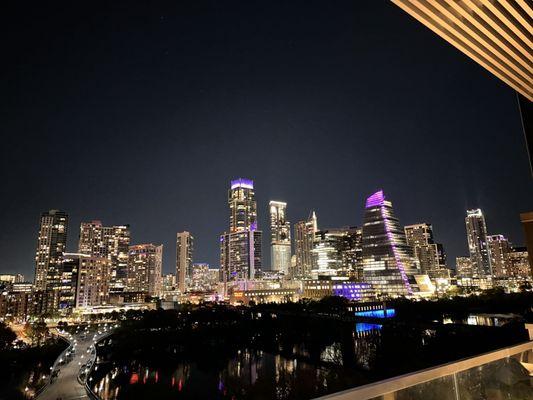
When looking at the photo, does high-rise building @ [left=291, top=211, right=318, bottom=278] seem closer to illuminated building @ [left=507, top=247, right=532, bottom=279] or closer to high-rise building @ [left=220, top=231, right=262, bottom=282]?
high-rise building @ [left=220, top=231, right=262, bottom=282]

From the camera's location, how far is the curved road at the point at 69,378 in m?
16.6

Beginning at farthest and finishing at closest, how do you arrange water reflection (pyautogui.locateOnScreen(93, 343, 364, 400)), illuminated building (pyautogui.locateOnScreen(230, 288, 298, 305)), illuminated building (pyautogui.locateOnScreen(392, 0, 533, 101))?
illuminated building (pyautogui.locateOnScreen(230, 288, 298, 305)) → water reflection (pyautogui.locateOnScreen(93, 343, 364, 400)) → illuminated building (pyautogui.locateOnScreen(392, 0, 533, 101))

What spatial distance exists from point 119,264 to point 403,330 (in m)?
95.6

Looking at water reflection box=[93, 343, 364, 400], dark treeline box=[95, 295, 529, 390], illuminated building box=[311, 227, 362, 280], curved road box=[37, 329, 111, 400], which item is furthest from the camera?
illuminated building box=[311, 227, 362, 280]

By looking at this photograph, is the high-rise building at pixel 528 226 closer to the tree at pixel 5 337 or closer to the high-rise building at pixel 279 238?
the tree at pixel 5 337

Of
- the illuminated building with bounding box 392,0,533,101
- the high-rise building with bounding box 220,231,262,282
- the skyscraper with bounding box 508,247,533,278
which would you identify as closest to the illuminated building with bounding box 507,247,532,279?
the skyscraper with bounding box 508,247,533,278

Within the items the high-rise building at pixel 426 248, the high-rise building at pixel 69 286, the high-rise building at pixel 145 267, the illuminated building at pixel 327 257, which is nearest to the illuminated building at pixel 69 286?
the high-rise building at pixel 69 286

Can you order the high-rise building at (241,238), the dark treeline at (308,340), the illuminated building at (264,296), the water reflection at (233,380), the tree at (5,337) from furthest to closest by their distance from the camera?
the high-rise building at (241,238) → the illuminated building at (264,296) → the tree at (5,337) → the dark treeline at (308,340) → the water reflection at (233,380)

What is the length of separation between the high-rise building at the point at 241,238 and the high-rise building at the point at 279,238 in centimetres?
2369

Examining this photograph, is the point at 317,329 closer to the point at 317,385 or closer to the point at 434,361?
the point at 434,361

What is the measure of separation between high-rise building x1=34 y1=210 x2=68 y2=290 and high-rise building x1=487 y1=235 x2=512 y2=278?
10912 centimetres

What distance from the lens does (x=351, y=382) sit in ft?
67.1

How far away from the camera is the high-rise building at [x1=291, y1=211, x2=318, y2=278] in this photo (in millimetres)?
129750

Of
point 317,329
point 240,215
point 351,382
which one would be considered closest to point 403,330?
point 317,329
